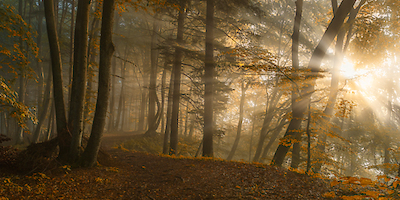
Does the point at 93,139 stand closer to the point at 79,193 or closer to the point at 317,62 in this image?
the point at 79,193

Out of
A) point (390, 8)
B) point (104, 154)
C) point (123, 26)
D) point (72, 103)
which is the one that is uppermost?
point (123, 26)

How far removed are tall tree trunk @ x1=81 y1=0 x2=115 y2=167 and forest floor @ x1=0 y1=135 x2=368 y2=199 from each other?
0.45 metres

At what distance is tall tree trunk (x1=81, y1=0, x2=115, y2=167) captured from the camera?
525 cm

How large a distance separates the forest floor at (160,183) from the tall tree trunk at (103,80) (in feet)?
1.49

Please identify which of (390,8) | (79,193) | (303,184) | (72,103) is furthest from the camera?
(390,8)

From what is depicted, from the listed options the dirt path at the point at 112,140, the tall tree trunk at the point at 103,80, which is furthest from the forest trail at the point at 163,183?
the dirt path at the point at 112,140

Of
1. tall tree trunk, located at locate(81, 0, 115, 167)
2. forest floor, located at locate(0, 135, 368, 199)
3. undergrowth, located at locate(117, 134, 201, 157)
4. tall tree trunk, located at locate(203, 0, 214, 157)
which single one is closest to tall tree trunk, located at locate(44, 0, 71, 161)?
tall tree trunk, located at locate(81, 0, 115, 167)

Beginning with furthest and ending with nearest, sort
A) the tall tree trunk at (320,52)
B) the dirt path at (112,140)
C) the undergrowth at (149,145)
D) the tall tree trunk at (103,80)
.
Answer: the undergrowth at (149,145) < the dirt path at (112,140) < the tall tree trunk at (320,52) < the tall tree trunk at (103,80)

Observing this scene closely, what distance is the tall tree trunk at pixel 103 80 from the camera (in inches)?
207

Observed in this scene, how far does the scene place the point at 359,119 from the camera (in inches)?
655

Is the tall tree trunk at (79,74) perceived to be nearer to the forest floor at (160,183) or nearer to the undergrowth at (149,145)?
the forest floor at (160,183)

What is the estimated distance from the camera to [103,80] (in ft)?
17.5

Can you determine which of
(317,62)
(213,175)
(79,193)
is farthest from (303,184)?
(79,193)

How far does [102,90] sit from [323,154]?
24.8ft
